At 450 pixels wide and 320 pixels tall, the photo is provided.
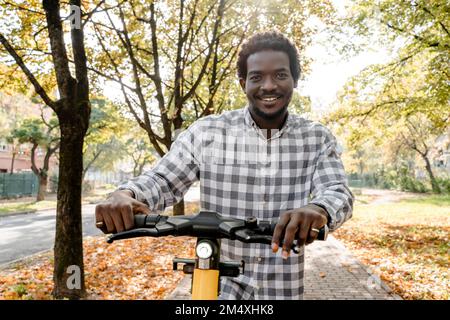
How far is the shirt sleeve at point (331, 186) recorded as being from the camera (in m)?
1.62

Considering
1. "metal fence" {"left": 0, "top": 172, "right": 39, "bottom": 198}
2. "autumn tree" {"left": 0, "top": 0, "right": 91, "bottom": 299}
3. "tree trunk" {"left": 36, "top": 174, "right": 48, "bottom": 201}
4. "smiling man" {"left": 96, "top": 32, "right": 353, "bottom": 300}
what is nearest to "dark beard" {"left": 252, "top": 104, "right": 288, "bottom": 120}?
"smiling man" {"left": 96, "top": 32, "right": 353, "bottom": 300}

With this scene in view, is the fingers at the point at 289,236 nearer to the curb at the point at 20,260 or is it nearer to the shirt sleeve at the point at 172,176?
the shirt sleeve at the point at 172,176

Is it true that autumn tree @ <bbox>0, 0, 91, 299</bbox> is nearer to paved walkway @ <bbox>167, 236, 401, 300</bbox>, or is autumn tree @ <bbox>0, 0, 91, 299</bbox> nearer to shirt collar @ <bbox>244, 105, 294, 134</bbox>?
paved walkway @ <bbox>167, 236, 401, 300</bbox>

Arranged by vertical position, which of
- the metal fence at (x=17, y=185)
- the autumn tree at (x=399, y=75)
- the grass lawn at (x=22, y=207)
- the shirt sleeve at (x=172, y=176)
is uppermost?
the autumn tree at (x=399, y=75)

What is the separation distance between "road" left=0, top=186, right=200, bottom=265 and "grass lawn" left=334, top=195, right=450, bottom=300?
7.36 m

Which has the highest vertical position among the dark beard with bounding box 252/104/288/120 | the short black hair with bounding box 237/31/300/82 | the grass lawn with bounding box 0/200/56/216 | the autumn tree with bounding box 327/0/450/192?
the autumn tree with bounding box 327/0/450/192

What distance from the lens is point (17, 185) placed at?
31406mm

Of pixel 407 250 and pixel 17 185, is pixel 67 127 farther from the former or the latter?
pixel 17 185

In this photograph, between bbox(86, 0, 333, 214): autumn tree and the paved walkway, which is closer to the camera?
the paved walkway

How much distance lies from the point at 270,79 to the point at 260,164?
18.1 inches

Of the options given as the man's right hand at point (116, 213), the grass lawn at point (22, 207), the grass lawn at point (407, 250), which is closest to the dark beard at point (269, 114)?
the man's right hand at point (116, 213)

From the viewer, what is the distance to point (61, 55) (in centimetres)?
610

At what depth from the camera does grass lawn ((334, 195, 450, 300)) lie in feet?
24.4
